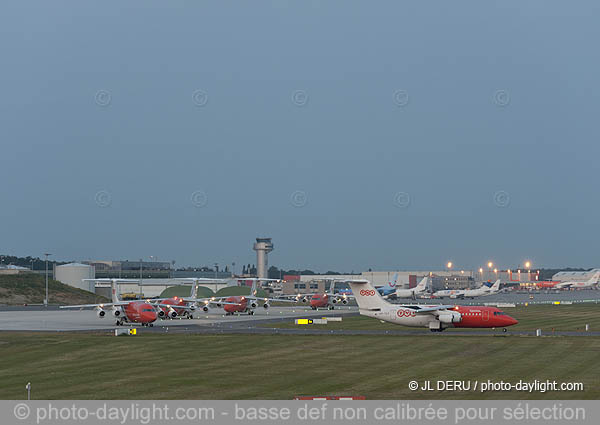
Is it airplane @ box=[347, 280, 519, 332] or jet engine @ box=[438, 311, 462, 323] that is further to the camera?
airplane @ box=[347, 280, 519, 332]

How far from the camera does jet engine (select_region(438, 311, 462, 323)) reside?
278 feet

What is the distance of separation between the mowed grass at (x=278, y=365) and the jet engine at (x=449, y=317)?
6053mm

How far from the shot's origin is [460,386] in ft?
145

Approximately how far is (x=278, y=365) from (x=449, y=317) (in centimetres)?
3365

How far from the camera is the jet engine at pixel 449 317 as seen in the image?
278 ft

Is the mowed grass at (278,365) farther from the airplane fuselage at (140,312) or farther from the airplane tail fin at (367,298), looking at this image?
the airplane fuselage at (140,312)

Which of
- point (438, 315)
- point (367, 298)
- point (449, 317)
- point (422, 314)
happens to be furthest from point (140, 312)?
point (449, 317)

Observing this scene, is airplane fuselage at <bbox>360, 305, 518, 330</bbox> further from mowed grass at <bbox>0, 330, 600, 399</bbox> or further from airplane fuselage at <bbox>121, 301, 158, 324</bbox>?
airplane fuselage at <bbox>121, 301, 158, 324</bbox>

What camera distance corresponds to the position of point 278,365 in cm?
5572

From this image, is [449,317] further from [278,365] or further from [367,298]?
[278,365]

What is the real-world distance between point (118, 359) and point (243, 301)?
241 ft

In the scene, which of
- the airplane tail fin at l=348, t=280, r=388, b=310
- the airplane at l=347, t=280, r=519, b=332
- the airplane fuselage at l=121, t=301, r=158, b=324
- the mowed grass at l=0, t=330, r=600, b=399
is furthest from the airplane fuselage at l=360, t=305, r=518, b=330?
the airplane fuselage at l=121, t=301, r=158, b=324

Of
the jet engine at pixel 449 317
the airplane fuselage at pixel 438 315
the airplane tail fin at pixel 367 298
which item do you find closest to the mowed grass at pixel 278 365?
the jet engine at pixel 449 317
